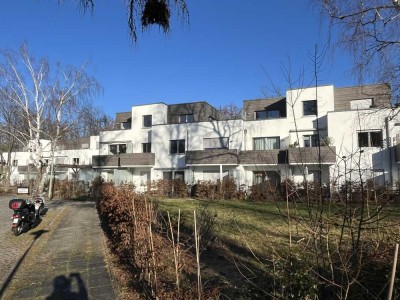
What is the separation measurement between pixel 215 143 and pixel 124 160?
9.94m

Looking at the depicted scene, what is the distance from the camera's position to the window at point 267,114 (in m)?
35.1

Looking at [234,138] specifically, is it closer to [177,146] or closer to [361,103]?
[177,146]

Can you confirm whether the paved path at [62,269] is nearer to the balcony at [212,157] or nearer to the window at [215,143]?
the balcony at [212,157]

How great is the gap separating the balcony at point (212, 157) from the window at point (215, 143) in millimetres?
1685

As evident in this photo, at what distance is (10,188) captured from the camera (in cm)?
3744

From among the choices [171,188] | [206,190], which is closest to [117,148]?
[171,188]

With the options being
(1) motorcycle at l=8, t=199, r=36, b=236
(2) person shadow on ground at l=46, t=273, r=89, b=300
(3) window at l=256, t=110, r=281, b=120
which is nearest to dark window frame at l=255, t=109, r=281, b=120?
(3) window at l=256, t=110, r=281, b=120

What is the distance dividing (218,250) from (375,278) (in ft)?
16.6

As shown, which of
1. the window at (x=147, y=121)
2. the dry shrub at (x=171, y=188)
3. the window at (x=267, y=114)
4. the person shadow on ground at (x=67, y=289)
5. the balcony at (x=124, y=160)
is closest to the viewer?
the person shadow on ground at (x=67, y=289)

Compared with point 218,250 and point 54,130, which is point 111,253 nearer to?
point 218,250

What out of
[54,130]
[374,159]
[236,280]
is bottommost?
[236,280]

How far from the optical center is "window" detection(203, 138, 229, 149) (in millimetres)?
33188

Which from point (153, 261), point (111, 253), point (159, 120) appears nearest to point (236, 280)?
point (153, 261)

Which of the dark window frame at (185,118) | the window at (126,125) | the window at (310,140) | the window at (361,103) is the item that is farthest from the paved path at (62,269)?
the window at (126,125)
